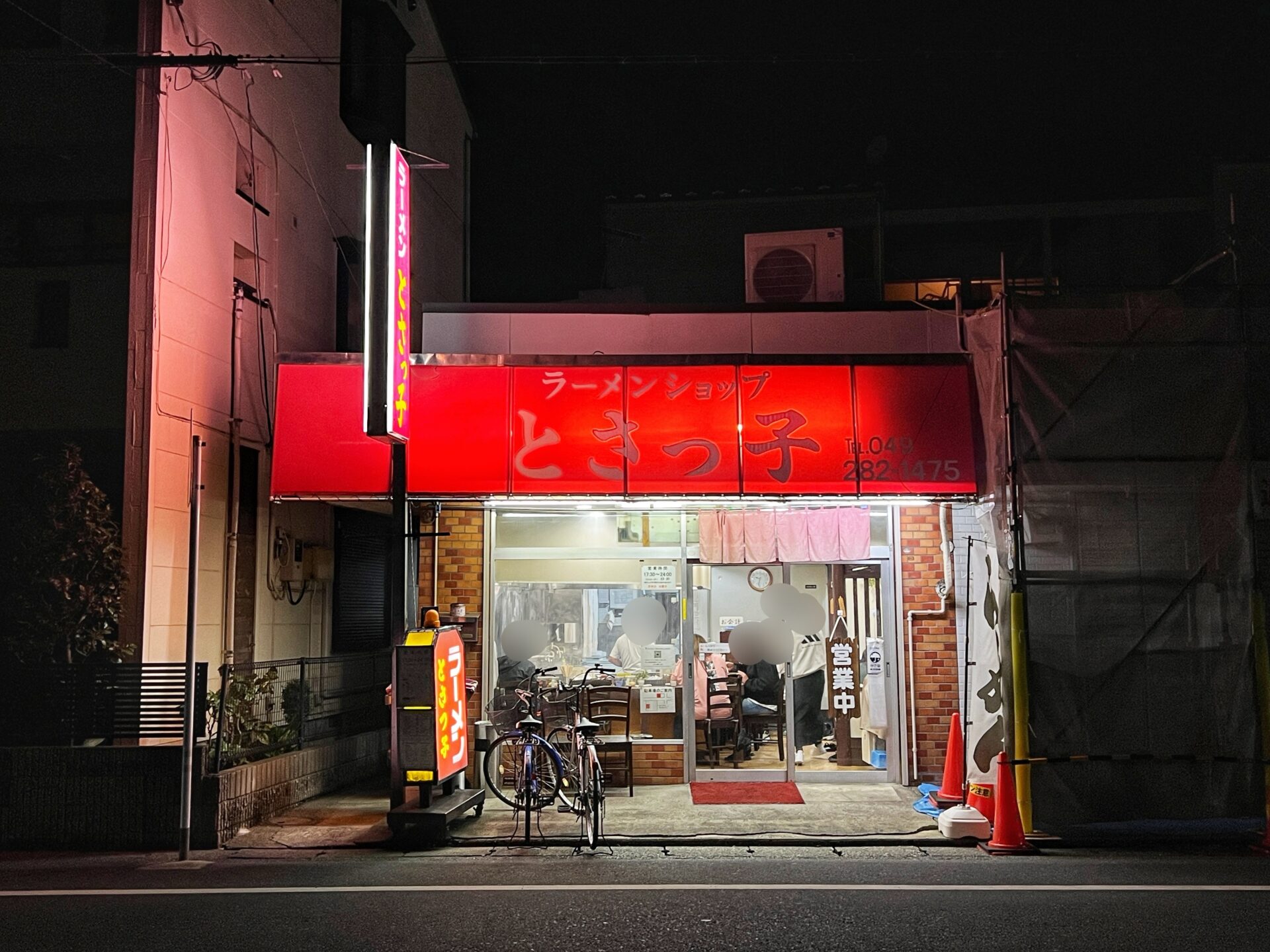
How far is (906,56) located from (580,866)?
27.4 feet

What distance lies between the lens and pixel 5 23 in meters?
11.4

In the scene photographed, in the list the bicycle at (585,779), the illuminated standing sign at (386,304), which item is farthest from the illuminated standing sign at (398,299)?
the bicycle at (585,779)

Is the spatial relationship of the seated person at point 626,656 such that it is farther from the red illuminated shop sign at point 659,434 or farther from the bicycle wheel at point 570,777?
the red illuminated shop sign at point 659,434

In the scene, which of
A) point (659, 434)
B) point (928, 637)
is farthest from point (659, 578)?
point (928, 637)

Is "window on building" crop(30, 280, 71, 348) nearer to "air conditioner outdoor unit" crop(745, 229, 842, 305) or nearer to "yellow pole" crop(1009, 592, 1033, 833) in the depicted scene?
"air conditioner outdoor unit" crop(745, 229, 842, 305)

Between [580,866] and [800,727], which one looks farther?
[800,727]

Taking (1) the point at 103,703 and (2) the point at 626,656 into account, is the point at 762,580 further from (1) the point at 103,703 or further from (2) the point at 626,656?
(1) the point at 103,703

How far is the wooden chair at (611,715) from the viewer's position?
12000mm

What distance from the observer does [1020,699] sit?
951 centimetres

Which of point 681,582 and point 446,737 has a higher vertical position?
point 681,582

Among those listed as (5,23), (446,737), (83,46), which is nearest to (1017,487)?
(446,737)

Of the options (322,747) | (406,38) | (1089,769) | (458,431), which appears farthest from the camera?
(406,38)

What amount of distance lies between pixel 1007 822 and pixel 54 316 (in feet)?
36.9

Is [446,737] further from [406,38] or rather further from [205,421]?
[406,38]
